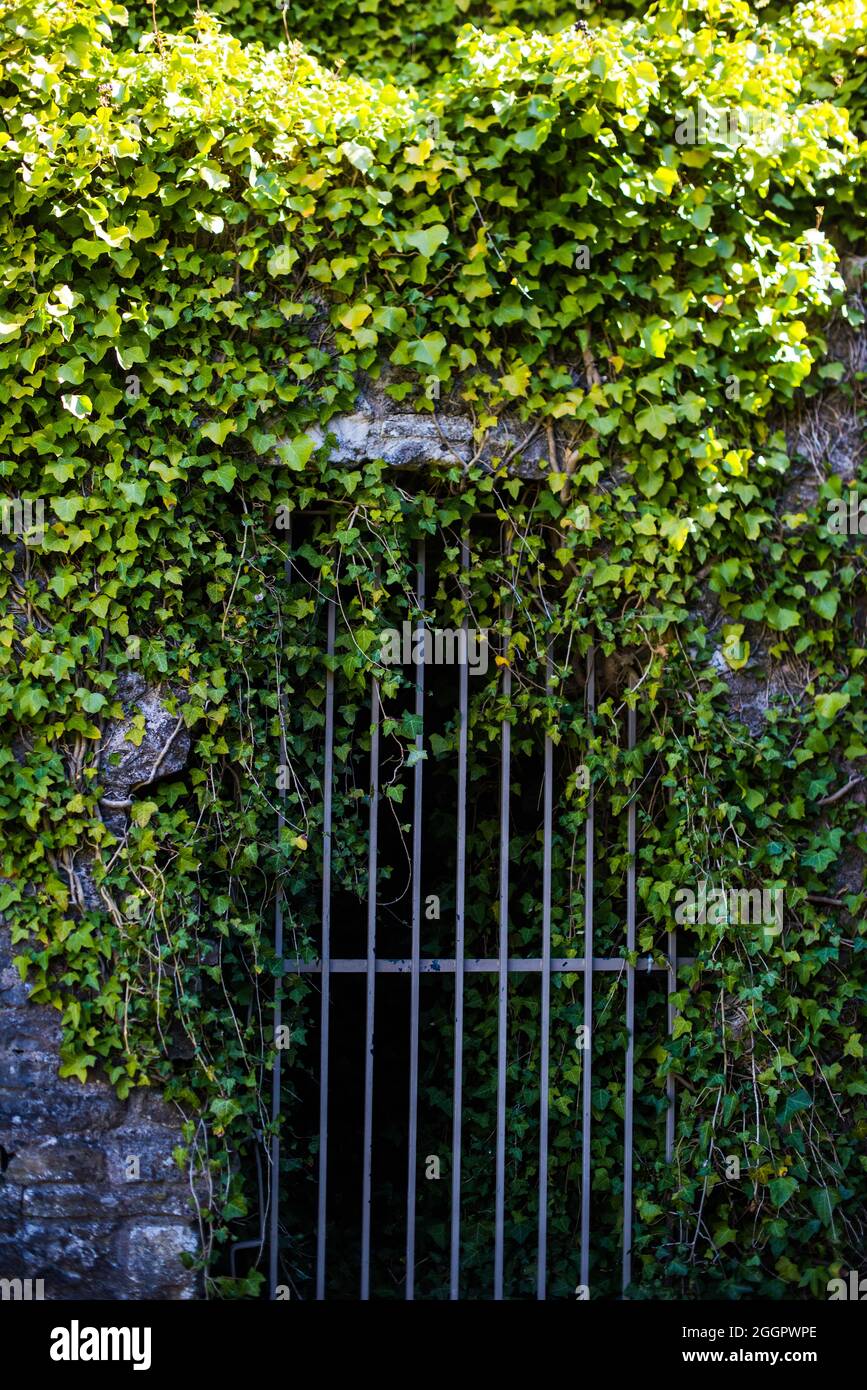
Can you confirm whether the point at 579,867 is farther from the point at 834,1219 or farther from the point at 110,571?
the point at 110,571

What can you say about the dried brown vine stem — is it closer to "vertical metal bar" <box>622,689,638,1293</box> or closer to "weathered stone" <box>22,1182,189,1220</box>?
"vertical metal bar" <box>622,689,638,1293</box>

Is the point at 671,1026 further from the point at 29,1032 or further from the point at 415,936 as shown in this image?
the point at 29,1032

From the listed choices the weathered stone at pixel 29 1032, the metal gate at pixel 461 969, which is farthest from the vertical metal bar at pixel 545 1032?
the weathered stone at pixel 29 1032

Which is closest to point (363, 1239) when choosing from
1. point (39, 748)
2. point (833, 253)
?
point (39, 748)

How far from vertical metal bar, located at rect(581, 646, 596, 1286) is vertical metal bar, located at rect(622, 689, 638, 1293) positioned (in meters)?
0.12

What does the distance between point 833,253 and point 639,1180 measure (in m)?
3.10

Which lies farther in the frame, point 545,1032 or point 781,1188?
point 545,1032

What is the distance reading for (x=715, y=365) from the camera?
3342 millimetres

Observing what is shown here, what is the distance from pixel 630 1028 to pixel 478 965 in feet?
1.78

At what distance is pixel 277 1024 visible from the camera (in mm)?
3344

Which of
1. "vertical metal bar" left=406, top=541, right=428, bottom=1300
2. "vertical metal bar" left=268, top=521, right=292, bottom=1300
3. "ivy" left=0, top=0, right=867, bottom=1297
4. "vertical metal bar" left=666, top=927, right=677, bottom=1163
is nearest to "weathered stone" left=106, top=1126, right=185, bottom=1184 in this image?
"ivy" left=0, top=0, right=867, bottom=1297

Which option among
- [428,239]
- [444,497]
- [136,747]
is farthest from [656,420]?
[136,747]

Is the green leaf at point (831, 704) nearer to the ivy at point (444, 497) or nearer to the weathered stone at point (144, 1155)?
the ivy at point (444, 497)

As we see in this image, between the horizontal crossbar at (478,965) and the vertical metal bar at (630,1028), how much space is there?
0.24 ft
